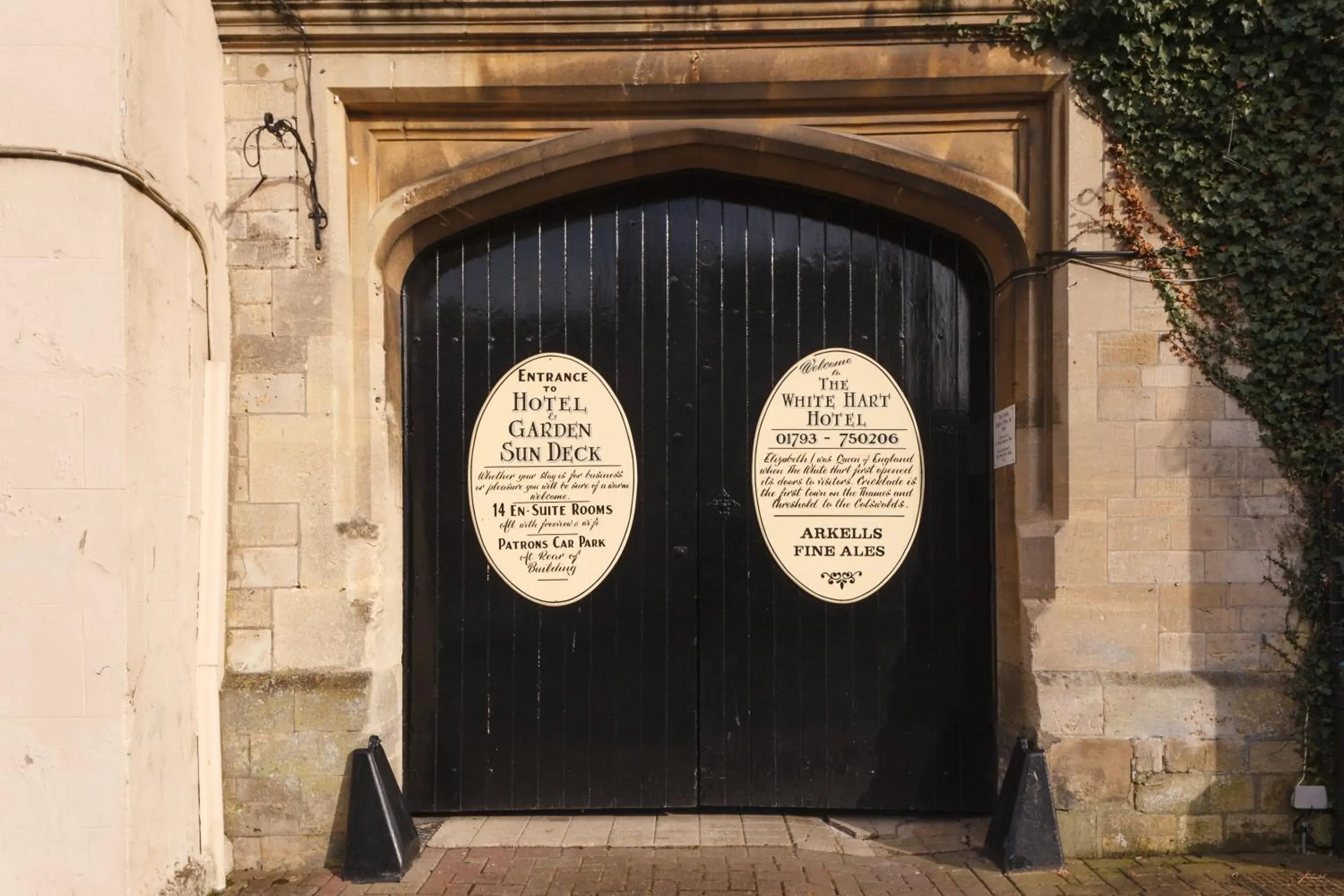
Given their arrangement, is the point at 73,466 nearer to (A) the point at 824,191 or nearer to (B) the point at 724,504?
(B) the point at 724,504

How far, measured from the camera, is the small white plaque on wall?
14.8 ft

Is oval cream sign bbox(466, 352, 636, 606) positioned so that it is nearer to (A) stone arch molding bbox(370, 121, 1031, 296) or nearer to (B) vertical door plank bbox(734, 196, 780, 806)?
(B) vertical door plank bbox(734, 196, 780, 806)

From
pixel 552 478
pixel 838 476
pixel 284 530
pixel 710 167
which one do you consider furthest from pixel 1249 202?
pixel 284 530

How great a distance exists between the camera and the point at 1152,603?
4.25 meters

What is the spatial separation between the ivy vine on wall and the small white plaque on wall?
75cm

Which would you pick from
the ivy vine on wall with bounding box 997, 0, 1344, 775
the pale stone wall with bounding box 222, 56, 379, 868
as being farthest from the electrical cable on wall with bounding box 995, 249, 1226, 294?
the pale stone wall with bounding box 222, 56, 379, 868

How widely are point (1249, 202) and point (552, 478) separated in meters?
3.36

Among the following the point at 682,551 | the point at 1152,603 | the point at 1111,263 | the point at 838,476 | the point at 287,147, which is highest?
the point at 287,147

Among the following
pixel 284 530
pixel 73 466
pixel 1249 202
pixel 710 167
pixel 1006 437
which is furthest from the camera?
pixel 710 167

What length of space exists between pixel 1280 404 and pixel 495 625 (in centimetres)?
370

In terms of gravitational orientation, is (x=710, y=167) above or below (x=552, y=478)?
above

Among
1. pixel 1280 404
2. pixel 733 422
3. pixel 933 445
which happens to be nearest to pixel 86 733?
pixel 733 422

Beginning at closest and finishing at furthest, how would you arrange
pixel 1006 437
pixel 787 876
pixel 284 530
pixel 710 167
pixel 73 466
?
pixel 73 466 < pixel 787 876 < pixel 284 530 < pixel 1006 437 < pixel 710 167

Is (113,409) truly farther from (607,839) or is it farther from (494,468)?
(607,839)
